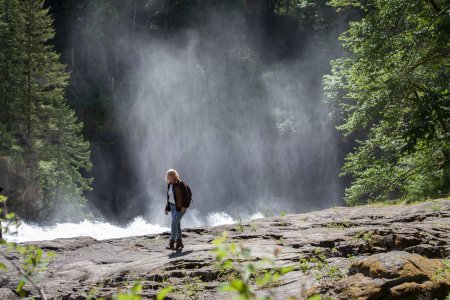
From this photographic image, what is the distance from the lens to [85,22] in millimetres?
34812

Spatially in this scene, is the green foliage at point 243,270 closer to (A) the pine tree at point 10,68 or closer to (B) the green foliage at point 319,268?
(B) the green foliage at point 319,268

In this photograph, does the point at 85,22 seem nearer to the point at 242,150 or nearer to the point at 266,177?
the point at 242,150

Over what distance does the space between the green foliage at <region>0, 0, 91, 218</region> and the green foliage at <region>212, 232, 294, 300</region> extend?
19337 millimetres

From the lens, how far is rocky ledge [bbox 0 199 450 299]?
4.74 meters

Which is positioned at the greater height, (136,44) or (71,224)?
(136,44)

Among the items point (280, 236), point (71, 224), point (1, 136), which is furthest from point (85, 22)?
point (280, 236)

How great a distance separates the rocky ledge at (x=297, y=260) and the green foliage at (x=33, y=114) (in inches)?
602

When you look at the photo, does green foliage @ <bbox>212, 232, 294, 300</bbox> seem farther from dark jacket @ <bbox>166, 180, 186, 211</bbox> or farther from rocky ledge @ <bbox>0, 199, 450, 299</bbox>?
dark jacket @ <bbox>166, 180, 186, 211</bbox>

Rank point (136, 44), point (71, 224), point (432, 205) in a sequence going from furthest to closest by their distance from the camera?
1. point (136, 44)
2. point (71, 224)
3. point (432, 205)

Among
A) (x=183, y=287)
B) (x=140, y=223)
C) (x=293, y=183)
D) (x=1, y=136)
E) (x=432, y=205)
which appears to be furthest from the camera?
(x=293, y=183)

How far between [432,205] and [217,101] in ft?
88.6

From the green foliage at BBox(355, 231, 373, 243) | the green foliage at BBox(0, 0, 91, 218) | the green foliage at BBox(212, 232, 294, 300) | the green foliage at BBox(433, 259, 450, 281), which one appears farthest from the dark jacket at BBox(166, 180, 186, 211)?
the green foliage at BBox(0, 0, 91, 218)

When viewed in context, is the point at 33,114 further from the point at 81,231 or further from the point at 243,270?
the point at 243,270

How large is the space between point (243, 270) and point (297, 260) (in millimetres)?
1797
